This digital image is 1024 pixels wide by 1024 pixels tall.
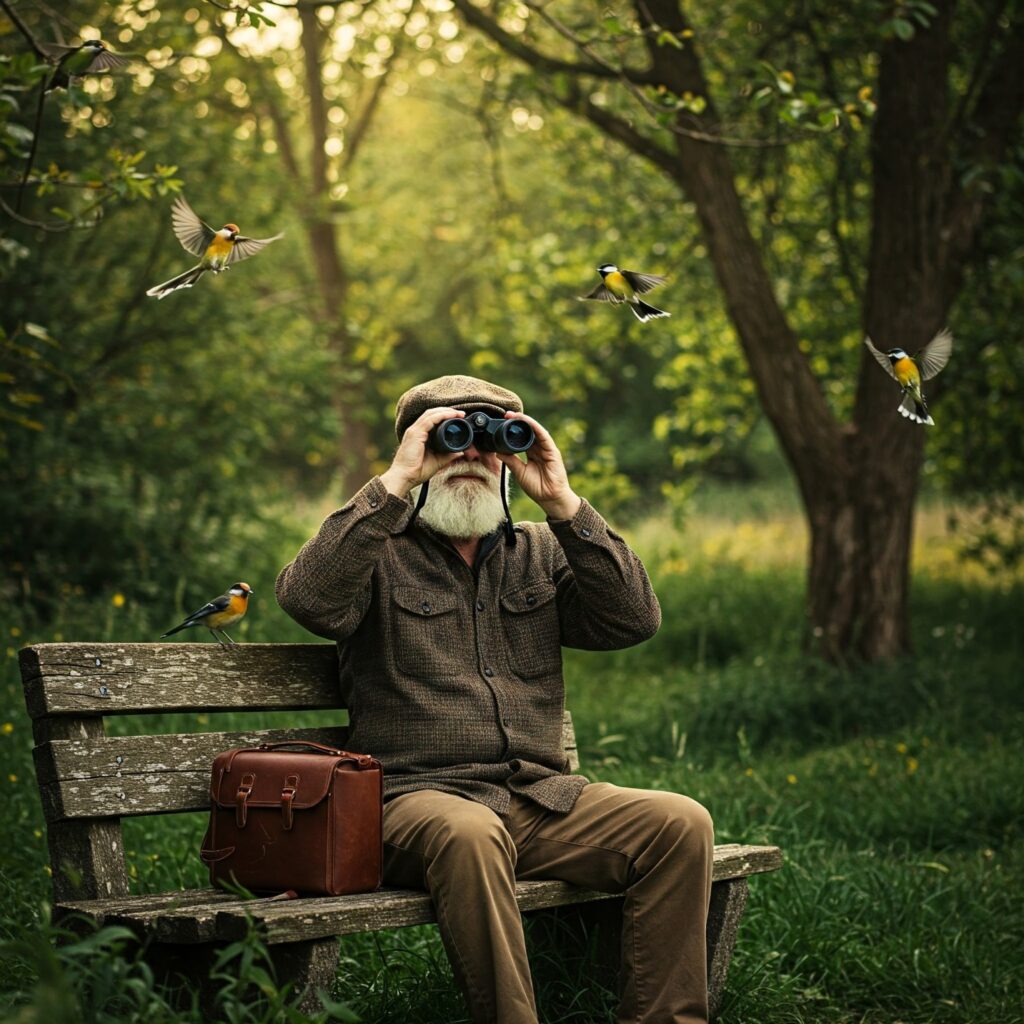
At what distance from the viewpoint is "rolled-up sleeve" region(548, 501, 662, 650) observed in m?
3.68

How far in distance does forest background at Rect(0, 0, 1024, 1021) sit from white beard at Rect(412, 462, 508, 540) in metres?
1.19

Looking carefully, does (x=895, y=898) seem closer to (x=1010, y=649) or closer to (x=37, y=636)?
(x=37, y=636)

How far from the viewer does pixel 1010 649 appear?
9.48 metres

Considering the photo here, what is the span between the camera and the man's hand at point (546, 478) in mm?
3682

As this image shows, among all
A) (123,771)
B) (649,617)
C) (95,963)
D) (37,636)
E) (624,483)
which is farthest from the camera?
(624,483)

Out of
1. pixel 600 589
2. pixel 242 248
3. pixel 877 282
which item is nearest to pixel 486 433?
pixel 600 589

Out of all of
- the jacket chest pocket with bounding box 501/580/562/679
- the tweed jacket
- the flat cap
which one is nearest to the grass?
the tweed jacket

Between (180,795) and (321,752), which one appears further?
(180,795)

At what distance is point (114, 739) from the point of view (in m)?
3.40

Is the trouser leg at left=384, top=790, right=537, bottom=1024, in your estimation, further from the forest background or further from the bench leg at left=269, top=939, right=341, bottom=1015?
the forest background

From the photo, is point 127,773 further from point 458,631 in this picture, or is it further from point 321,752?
point 458,631

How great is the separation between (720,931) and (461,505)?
4.26 feet

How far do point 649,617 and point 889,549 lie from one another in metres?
4.60

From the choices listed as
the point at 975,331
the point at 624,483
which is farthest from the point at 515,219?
the point at 975,331
